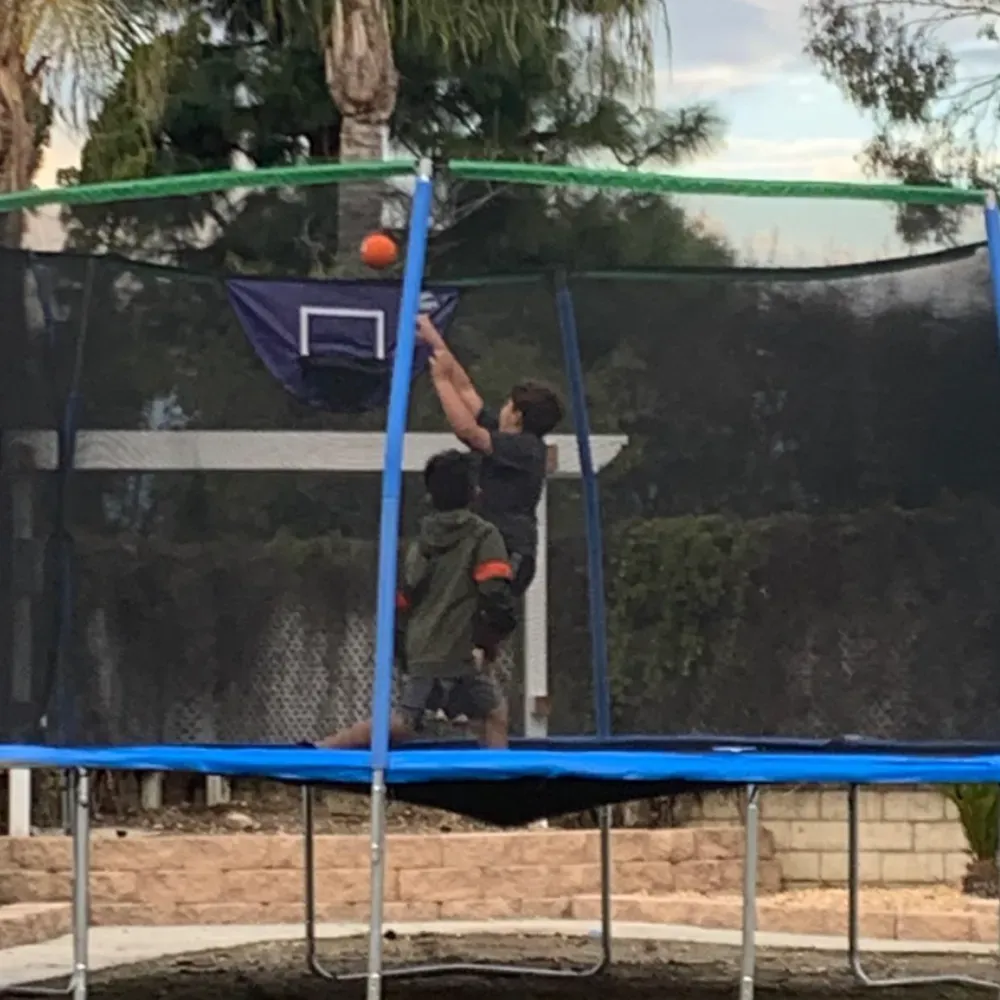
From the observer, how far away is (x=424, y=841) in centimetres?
938

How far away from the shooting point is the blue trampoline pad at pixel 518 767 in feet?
18.7

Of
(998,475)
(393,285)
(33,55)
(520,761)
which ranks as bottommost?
(520,761)

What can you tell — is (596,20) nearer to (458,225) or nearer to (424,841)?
(424,841)

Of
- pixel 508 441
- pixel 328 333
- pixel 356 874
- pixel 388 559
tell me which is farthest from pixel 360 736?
pixel 356 874

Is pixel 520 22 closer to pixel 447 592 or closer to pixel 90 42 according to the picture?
pixel 90 42

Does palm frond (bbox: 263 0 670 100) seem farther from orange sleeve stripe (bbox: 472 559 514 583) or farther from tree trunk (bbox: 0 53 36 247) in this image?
orange sleeve stripe (bbox: 472 559 514 583)

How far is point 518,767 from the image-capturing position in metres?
5.70

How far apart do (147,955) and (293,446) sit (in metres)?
2.65

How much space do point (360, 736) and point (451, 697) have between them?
0.94 feet

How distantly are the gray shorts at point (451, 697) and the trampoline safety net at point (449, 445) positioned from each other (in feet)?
0.53

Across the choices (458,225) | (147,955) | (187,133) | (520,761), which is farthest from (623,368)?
(187,133)

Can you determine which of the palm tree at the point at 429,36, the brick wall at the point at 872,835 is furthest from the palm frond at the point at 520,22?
the brick wall at the point at 872,835

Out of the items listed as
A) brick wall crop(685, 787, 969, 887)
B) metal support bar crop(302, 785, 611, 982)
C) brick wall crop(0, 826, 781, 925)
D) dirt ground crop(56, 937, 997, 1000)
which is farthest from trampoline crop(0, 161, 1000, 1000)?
brick wall crop(685, 787, 969, 887)

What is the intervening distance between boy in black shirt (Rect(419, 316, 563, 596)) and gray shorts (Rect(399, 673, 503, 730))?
1.20 ft
